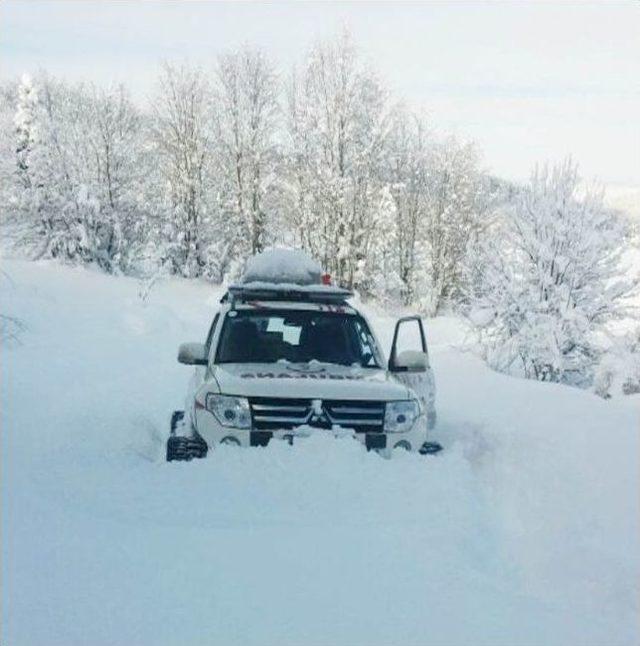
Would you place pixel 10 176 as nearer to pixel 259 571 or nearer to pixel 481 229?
pixel 481 229

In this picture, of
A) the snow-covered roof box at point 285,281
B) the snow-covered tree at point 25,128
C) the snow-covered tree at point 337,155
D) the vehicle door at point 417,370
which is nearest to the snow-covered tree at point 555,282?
the vehicle door at point 417,370

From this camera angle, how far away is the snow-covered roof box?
687 cm

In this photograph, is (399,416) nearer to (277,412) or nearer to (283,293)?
(277,412)

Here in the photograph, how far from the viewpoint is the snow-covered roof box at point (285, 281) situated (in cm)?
687

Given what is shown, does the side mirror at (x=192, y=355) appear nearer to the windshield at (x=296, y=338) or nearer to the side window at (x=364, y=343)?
the windshield at (x=296, y=338)

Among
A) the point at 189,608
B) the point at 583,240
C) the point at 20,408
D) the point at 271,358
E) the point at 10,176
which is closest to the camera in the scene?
the point at 189,608

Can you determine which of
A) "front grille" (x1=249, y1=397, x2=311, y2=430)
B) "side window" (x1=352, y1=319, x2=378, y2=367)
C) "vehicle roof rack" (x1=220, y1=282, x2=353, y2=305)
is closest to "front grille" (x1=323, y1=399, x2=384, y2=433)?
"front grille" (x1=249, y1=397, x2=311, y2=430)

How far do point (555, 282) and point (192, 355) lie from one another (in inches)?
547

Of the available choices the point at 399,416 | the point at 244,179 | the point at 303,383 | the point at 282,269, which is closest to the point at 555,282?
the point at 282,269

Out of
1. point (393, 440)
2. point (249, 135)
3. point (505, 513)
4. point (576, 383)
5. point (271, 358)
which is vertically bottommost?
point (576, 383)

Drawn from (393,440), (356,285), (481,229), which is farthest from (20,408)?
(481,229)

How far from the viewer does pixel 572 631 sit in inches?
144

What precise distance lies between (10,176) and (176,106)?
33.0 ft

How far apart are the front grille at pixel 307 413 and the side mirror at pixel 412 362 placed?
0.96 m
